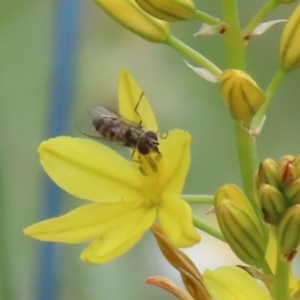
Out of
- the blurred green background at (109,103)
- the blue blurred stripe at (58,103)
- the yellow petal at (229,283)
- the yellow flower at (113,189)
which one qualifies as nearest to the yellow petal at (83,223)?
the yellow flower at (113,189)

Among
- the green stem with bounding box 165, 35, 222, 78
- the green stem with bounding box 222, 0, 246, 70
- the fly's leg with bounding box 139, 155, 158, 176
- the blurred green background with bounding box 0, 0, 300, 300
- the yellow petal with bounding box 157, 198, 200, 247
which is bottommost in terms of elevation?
the blurred green background with bounding box 0, 0, 300, 300

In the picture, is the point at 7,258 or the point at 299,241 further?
the point at 7,258

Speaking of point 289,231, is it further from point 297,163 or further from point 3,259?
point 3,259

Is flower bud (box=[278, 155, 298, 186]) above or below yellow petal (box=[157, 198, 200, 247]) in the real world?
above

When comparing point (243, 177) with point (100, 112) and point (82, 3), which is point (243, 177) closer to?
point (100, 112)

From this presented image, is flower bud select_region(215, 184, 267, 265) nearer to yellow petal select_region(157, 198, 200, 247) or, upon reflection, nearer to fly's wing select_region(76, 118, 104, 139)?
yellow petal select_region(157, 198, 200, 247)

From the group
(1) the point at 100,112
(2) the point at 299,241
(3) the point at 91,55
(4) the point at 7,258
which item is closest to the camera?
(2) the point at 299,241

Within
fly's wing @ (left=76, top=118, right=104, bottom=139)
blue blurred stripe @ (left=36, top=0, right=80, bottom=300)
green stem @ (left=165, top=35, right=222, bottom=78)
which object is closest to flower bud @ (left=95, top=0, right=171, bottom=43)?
green stem @ (left=165, top=35, right=222, bottom=78)

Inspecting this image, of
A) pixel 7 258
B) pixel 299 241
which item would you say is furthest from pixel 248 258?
pixel 7 258
